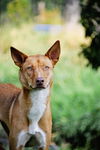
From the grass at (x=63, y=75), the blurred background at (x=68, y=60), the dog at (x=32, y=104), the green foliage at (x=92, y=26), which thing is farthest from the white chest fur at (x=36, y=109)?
the grass at (x=63, y=75)

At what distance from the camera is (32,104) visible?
5688 millimetres

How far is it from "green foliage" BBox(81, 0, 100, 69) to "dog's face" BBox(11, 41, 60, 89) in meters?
3.29

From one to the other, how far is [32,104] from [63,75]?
8673 mm

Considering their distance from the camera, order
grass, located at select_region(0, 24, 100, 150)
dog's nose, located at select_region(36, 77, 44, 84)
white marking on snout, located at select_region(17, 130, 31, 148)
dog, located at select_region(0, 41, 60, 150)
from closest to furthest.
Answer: dog's nose, located at select_region(36, 77, 44, 84)
dog, located at select_region(0, 41, 60, 150)
white marking on snout, located at select_region(17, 130, 31, 148)
grass, located at select_region(0, 24, 100, 150)

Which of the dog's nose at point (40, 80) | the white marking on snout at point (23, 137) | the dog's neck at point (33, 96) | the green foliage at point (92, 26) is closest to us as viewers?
the dog's nose at point (40, 80)

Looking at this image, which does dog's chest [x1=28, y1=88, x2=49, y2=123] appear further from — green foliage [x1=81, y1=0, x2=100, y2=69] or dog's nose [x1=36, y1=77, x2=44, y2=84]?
green foliage [x1=81, y1=0, x2=100, y2=69]

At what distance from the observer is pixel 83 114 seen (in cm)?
1115

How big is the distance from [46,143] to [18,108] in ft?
1.43

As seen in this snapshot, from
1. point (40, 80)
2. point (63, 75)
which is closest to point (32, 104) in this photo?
point (40, 80)

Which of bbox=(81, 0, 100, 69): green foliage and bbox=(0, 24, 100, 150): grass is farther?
bbox=(0, 24, 100, 150): grass

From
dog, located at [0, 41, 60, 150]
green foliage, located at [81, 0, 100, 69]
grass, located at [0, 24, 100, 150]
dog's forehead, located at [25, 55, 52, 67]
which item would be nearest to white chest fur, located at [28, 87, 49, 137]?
dog, located at [0, 41, 60, 150]

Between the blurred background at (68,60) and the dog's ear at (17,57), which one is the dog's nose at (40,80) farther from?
the blurred background at (68,60)

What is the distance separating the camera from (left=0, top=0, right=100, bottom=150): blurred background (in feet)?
30.3

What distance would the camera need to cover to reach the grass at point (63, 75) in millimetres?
11516
